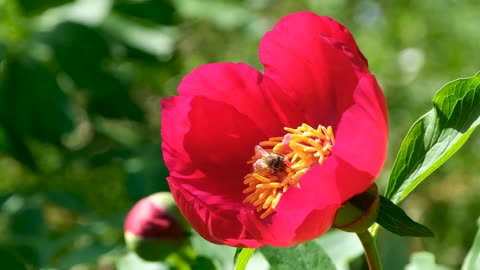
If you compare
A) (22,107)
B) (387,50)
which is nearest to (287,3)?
(387,50)

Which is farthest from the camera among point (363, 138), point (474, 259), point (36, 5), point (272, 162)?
point (36, 5)

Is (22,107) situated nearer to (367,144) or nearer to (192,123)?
(192,123)

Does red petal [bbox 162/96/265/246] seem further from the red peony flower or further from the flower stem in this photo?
the flower stem

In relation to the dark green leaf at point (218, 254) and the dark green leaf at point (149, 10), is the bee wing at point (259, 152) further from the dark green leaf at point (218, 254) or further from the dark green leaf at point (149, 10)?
the dark green leaf at point (149, 10)

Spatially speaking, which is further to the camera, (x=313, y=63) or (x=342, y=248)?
(x=342, y=248)

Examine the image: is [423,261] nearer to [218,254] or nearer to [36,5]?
[218,254]

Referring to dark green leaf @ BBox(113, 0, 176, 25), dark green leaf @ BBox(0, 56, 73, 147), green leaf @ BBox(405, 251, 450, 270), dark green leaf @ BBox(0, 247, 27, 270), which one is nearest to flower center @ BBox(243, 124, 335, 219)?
green leaf @ BBox(405, 251, 450, 270)

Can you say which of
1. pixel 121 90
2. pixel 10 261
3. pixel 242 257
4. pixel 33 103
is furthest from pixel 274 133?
pixel 121 90
